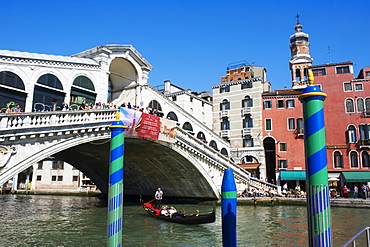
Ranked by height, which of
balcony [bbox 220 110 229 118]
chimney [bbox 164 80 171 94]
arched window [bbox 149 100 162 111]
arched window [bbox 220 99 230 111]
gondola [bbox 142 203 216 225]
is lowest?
gondola [bbox 142 203 216 225]

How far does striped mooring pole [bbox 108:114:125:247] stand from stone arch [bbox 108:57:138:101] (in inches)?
584

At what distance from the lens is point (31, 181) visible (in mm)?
39188

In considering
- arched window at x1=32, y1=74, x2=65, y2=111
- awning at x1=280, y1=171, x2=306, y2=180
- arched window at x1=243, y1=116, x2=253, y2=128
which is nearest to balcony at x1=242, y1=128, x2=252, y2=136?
arched window at x1=243, y1=116, x2=253, y2=128

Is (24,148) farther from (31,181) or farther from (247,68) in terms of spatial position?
(31,181)

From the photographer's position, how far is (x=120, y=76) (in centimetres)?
2038

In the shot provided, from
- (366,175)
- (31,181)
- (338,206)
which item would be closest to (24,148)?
(338,206)

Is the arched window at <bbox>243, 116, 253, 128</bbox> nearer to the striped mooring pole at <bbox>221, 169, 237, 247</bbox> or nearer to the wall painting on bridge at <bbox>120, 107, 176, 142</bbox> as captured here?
the wall painting on bridge at <bbox>120, 107, 176, 142</bbox>

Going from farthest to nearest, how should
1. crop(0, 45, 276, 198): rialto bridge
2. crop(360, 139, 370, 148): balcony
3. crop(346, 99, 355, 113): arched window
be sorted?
crop(346, 99, 355, 113): arched window < crop(360, 139, 370, 148): balcony < crop(0, 45, 276, 198): rialto bridge

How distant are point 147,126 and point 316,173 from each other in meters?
13.1

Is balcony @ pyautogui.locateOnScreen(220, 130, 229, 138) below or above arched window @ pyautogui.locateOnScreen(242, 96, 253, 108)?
below

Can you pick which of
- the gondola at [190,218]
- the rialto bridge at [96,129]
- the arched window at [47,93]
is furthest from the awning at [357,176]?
the arched window at [47,93]

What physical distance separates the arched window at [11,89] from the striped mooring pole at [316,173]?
43.4ft

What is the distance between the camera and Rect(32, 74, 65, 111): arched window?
14820 millimetres

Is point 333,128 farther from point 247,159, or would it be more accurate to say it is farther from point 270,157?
point 247,159
